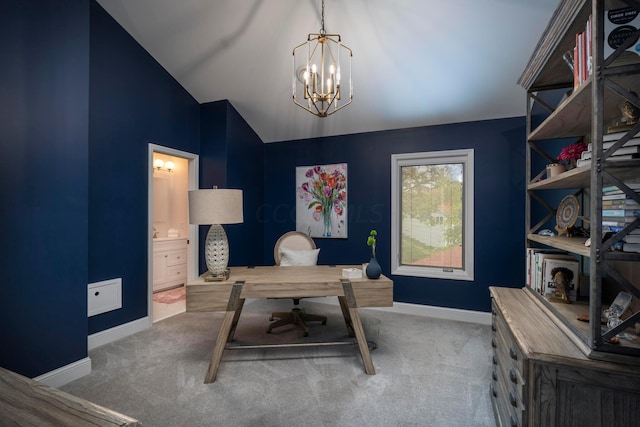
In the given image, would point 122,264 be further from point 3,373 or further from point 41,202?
point 3,373

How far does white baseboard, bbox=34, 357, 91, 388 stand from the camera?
214 centimetres

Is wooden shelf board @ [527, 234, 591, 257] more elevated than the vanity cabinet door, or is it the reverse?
wooden shelf board @ [527, 234, 591, 257]

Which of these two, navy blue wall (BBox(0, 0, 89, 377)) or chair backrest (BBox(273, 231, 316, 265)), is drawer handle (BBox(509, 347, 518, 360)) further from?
navy blue wall (BBox(0, 0, 89, 377))

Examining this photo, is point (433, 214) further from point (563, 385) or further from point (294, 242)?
point (563, 385)

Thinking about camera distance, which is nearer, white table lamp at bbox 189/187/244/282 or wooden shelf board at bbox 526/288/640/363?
wooden shelf board at bbox 526/288/640/363

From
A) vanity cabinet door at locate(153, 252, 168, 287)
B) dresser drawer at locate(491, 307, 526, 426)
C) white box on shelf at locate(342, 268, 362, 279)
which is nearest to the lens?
dresser drawer at locate(491, 307, 526, 426)

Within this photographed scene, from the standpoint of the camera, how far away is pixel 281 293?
8.04 ft

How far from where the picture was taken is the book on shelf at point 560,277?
5.71ft

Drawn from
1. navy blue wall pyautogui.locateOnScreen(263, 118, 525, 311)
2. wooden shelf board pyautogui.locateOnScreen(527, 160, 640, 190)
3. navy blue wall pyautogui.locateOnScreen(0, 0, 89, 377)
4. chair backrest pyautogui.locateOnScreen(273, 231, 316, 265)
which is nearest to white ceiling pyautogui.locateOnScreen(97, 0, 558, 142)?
navy blue wall pyautogui.locateOnScreen(263, 118, 525, 311)

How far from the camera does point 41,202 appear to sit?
2.13 m

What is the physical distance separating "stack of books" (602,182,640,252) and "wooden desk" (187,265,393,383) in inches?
57.4

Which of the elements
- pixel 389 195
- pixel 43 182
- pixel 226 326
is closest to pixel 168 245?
pixel 43 182

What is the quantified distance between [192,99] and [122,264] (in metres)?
2.21

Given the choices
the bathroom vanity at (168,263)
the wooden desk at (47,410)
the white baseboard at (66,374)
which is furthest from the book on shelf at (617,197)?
the bathroom vanity at (168,263)
